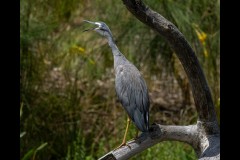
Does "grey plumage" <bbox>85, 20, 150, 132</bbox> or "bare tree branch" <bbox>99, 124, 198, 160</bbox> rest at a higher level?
"grey plumage" <bbox>85, 20, 150, 132</bbox>

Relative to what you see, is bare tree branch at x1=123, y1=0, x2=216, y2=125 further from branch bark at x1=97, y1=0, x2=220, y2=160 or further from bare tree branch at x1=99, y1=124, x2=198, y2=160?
bare tree branch at x1=99, y1=124, x2=198, y2=160

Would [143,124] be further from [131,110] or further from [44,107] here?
[44,107]

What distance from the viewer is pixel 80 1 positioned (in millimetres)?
5586

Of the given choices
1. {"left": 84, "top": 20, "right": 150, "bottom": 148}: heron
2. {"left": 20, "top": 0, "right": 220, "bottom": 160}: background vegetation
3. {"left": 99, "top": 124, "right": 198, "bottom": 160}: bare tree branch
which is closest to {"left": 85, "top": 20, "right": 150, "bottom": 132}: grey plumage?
{"left": 84, "top": 20, "right": 150, "bottom": 148}: heron

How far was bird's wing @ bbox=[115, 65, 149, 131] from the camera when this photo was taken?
297cm

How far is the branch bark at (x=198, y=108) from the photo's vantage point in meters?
3.03

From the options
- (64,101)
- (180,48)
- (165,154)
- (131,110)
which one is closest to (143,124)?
(131,110)

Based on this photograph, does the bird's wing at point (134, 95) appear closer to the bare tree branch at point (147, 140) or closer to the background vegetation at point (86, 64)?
the bare tree branch at point (147, 140)

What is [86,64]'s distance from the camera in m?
5.75

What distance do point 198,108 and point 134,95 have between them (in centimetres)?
46

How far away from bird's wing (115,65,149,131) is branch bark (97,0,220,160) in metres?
0.14

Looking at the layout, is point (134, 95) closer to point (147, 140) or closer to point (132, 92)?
point (132, 92)

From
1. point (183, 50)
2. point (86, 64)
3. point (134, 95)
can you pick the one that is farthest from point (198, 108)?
point (86, 64)

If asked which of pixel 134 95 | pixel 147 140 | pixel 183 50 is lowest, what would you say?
pixel 147 140
